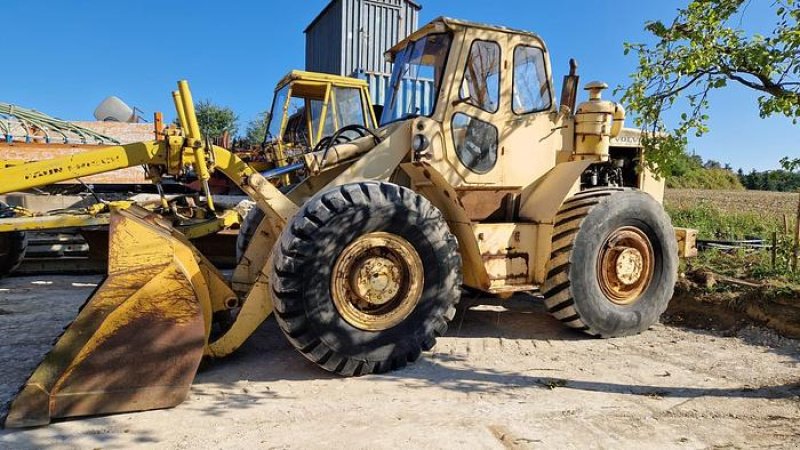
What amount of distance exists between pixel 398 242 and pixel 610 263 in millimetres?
2222

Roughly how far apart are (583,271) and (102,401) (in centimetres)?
380

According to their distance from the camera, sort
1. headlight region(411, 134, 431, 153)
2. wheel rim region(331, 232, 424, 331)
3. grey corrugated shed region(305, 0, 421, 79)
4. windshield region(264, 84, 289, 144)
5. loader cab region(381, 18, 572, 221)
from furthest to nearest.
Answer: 1. grey corrugated shed region(305, 0, 421, 79)
2. windshield region(264, 84, 289, 144)
3. loader cab region(381, 18, 572, 221)
4. headlight region(411, 134, 431, 153)
5. wheel rim region(331, 232, 424, 331)

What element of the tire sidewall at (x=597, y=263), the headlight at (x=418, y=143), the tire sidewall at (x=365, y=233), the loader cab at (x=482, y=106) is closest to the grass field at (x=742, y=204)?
the tire sidewall at (x=597, y=263)

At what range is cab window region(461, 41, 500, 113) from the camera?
5105 millimetres

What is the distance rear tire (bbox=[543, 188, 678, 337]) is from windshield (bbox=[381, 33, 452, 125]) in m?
1.63

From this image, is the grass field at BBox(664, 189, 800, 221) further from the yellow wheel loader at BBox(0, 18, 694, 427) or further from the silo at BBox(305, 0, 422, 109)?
the silo at BBox(305, 0, 422, 109)

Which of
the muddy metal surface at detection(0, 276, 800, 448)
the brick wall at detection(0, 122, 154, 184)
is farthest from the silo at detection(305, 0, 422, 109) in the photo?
the muddy metal surface at detection(0, 276, 800, 448)

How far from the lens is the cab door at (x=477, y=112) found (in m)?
5.00

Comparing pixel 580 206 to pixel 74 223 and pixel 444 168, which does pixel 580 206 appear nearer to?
pixel 444 168

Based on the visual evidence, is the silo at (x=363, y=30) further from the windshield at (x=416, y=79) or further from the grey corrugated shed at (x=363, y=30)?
the windshield at (x=416, y=79)

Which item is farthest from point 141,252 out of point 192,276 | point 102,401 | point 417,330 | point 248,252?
point 417,330

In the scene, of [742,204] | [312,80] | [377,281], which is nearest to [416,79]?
[377,281]

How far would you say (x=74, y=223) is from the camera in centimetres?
658

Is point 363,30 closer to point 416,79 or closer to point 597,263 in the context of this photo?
point 416,79
